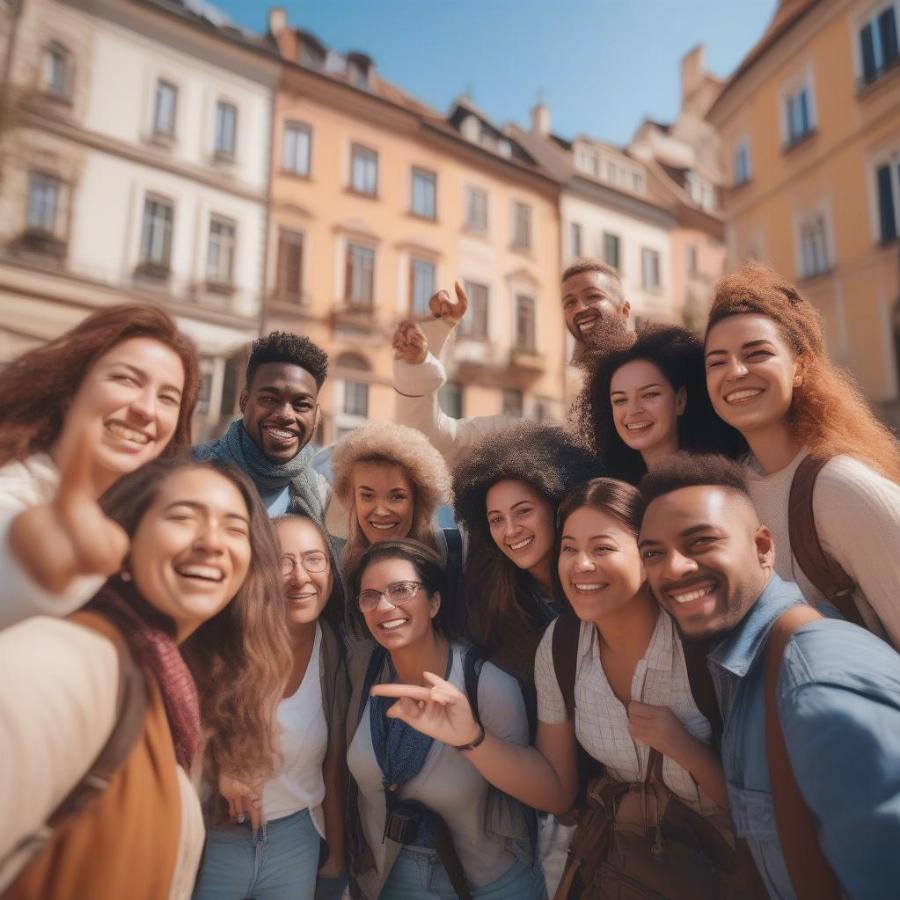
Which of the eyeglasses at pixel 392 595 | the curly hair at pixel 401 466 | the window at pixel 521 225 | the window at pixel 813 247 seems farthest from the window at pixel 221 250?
the eyeglasses at pixel 392 595

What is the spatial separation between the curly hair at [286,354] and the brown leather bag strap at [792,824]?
8.69ft

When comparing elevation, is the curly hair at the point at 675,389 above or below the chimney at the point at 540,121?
below

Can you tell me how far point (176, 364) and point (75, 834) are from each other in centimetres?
131

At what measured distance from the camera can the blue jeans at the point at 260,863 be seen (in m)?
2.45

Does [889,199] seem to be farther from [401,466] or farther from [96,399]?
[96,399]

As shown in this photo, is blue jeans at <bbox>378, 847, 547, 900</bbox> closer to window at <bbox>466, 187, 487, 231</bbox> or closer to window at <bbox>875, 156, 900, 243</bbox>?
window at <bbox>875, 156, 900, 243</bbox>

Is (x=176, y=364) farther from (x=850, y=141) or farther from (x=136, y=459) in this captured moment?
(x=850, y=141)

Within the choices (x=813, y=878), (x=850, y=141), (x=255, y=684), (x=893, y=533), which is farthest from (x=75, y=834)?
(x=850, y=141)

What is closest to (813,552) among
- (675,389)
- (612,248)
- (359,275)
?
(675,389)

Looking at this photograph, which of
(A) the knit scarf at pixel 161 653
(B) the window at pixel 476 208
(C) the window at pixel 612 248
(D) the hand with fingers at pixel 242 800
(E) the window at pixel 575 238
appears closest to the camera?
(A) the knit scarf at pixel 161 653

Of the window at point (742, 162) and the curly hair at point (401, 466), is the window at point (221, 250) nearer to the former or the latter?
the window at point (742, 162)

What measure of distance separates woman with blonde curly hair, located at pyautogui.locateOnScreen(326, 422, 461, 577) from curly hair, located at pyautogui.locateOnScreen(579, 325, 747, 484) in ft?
2.99

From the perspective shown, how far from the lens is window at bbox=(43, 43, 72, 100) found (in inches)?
606

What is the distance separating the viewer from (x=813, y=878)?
64.9 inches
